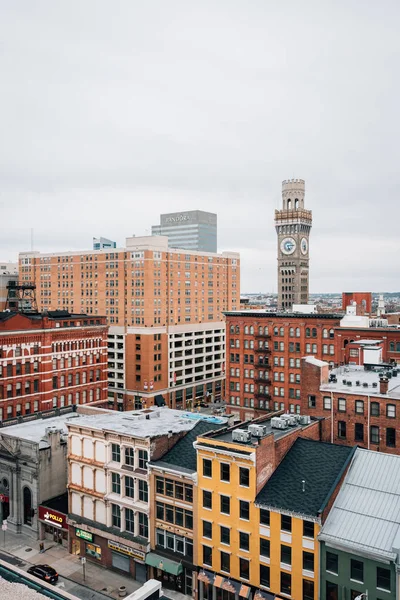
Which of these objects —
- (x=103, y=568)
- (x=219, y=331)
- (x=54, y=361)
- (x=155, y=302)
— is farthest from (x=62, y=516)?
(x=219, y=331)

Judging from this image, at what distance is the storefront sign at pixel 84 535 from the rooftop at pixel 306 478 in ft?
70.2

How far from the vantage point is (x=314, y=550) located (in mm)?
39188

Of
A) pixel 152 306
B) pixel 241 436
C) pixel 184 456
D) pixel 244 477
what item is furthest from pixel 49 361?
pixel 244 477

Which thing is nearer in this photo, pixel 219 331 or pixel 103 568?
pixel 103 568

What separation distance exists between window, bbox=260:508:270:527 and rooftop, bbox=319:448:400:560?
4625 millimetres

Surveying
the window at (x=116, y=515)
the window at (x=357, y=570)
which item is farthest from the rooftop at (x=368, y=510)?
the window at (x=116, y=515)

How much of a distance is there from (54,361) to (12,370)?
8.69 metres

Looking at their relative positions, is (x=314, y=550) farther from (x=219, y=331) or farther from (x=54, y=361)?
(x=219, y=331)

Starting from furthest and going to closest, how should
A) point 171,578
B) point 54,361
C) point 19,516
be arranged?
point 54,361
point 19,516
point 171,578

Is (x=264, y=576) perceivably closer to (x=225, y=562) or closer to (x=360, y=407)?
(x=225, y=562)

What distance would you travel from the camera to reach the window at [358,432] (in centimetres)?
5688

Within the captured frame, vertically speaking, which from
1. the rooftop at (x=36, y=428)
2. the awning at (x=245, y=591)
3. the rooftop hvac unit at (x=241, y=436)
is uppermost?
the rooftop hvac unit at (x=241, y=436)

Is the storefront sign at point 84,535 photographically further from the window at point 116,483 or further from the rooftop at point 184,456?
the rooftop at point 184,456

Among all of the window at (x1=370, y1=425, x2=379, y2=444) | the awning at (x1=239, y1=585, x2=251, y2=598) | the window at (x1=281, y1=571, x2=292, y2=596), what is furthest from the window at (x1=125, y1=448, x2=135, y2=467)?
the window at (x1=370, y1=425, x2=379, y2=444)
